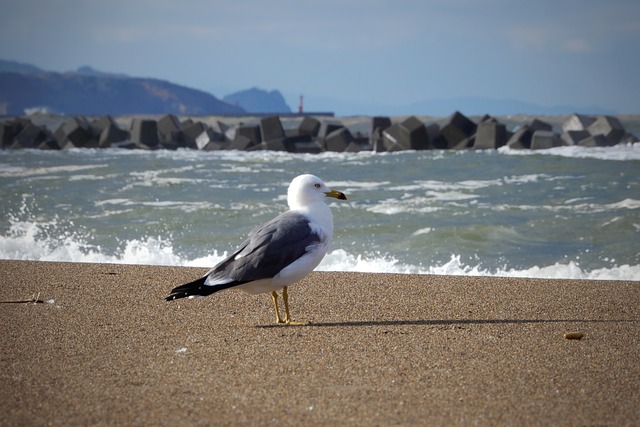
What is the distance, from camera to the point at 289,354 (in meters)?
4.07

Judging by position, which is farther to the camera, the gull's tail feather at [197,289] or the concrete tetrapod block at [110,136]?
the concrete tetrapod block at [110,136]

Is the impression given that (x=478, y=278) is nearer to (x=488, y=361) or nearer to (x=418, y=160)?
(x=488, y=361)

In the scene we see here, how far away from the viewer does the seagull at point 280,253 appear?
15.0 feet

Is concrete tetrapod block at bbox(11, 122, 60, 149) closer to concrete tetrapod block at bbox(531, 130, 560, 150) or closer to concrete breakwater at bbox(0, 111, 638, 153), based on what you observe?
concrete breakwater at bbox(0, 111, 638, 153)

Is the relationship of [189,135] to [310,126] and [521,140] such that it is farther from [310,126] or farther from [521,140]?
[521,140]

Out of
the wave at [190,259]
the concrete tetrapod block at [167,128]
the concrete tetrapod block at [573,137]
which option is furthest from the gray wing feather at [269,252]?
the concrete tetrapod block at [167,128]

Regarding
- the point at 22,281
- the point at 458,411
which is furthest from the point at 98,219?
the point at 458,411

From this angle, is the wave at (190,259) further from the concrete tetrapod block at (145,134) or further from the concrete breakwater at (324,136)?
the concrete tetrapod block at (145,134)

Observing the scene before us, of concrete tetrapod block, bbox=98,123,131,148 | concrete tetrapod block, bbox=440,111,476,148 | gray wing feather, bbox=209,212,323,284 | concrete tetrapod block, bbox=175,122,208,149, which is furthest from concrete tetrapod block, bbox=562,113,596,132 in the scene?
gray wing feather, bbox=209,212,323,284

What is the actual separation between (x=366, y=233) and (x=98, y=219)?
3387 mm

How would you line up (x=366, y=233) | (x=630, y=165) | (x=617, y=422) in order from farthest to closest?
(x=630, y=165) → (x=366, y=233) → (x=617, y=422)

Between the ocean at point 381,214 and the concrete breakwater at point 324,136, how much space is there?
6.43 meters

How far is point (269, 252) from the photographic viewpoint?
183 inches

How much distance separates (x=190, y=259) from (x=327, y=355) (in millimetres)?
4239
